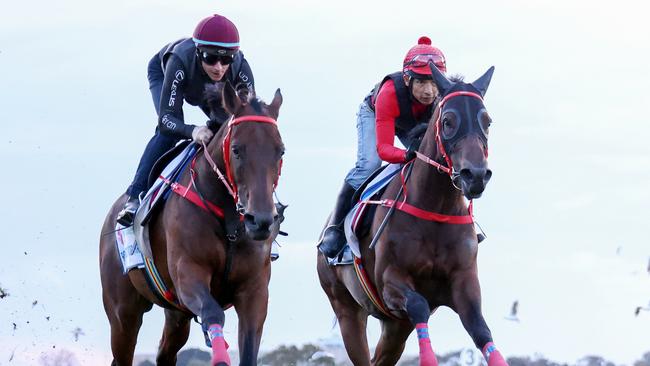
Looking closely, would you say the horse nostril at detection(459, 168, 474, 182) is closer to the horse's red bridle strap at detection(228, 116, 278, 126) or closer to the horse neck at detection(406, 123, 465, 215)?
the horse neck at detection(406, 123, 465, 215)

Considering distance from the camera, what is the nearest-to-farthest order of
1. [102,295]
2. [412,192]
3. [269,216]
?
[269,216], [412,192], [102,295]

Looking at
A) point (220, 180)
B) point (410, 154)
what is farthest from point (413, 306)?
point (220, 180)

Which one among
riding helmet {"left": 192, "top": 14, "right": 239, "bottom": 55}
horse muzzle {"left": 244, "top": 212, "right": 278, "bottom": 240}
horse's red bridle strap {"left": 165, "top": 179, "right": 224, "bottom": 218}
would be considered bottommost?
horse's red bridle strap {"left": 165, "top": 179, "right": 224, "bottom": 218}

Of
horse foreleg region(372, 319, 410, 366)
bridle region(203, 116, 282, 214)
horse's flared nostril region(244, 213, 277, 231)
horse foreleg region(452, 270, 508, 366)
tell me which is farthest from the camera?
horse foreleg region(372, 319, 410, 366)

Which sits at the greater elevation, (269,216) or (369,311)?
(269,216)

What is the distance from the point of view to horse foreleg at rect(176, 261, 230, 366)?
1130 cm

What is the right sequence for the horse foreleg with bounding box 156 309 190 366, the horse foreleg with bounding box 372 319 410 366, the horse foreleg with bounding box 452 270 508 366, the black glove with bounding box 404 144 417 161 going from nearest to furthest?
the horse foreleg with bounding box 452 270 508 366 → the black glove with bounding box 404 144 417 161 → the horse foreleg with bounding box 156 309 190 366 → the horse foreleg with bounding box 372 319 410 366

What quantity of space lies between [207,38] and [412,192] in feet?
6.98

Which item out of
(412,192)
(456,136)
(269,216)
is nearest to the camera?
(269,216)

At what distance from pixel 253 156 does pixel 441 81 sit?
79.1 inches

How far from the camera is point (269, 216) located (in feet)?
36.2

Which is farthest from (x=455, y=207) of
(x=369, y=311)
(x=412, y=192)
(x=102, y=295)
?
(x=102, y=295)

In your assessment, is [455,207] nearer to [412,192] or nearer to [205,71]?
[412,192]

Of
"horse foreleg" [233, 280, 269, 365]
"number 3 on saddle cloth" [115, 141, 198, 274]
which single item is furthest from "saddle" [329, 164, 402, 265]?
"horse foreleg" [233, 280, 269, 365]
